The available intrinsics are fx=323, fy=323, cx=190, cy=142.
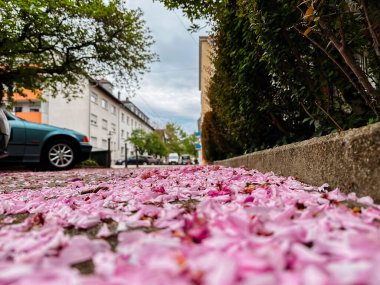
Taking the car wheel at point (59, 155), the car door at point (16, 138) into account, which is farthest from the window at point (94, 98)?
the car door at point (16, 138)

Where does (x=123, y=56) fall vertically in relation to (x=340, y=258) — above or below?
above

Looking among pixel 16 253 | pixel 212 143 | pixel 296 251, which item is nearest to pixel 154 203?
pixel 16 253

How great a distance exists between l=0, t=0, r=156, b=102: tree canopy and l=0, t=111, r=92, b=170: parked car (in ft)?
12.4

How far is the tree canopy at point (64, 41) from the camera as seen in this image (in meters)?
10.7

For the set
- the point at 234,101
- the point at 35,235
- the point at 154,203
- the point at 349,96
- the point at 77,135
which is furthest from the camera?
the point at 77,135

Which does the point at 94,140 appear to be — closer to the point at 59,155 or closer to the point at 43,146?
the point at 59,155

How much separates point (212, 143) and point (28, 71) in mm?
7471

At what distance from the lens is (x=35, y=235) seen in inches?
43.6

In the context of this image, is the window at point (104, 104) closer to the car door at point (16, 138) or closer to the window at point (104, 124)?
the window at point (104, 124)

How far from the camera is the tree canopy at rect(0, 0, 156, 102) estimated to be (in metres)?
10.7

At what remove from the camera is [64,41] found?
1288 centimetres

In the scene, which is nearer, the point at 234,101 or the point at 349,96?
the point at 349,96

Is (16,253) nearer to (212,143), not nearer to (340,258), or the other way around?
(340,258)

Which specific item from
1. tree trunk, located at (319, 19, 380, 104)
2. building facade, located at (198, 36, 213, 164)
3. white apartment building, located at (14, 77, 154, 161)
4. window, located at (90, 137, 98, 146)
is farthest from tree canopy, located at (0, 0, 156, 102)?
window, located at (90, 137, 98, 146)
